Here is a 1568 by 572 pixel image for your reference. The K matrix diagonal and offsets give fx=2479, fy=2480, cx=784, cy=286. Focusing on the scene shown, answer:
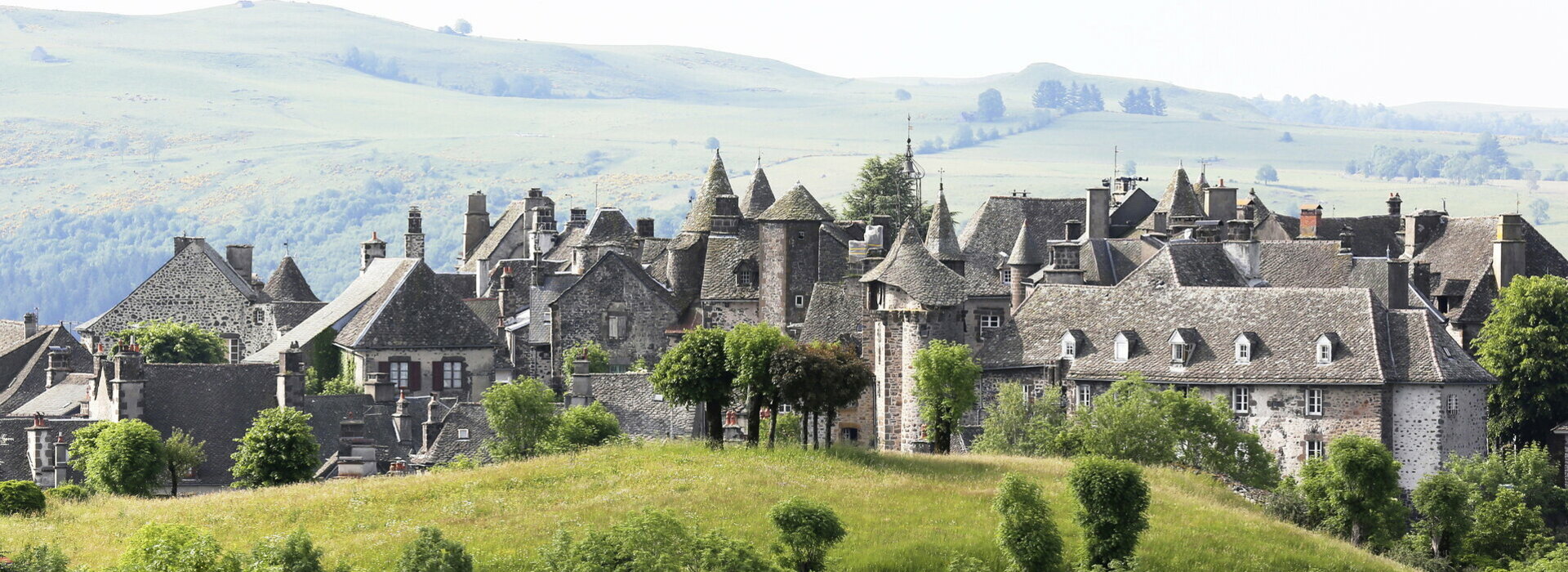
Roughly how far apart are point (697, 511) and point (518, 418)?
27.7 meters

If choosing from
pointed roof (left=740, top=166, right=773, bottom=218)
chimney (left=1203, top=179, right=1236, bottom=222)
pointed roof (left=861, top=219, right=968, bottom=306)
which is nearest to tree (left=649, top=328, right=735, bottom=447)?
pointed roof (left=861, top=219, right=968, bottom=306)

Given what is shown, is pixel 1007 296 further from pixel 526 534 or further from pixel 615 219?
pixel 526 534

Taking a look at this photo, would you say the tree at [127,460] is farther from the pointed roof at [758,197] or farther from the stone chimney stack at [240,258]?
the stone chimney stack at [240,258]

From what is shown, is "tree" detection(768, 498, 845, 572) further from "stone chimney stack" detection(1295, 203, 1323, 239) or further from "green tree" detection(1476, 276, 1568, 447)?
"stone chimney stack" detection(1295, 203, 1323, 239)

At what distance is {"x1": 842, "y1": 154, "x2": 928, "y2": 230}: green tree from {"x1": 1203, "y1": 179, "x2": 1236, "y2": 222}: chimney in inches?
695

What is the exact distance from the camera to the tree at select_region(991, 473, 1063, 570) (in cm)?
6688

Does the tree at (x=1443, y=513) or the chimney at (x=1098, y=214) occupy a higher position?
the chimney at (x=1098, y=214)

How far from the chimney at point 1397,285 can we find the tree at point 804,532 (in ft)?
182

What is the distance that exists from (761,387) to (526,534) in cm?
1471

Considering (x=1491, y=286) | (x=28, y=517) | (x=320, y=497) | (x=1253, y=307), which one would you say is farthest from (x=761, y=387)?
(x=1491, y=286)

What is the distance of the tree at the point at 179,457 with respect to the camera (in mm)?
91938

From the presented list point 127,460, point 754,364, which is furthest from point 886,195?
point 754,364

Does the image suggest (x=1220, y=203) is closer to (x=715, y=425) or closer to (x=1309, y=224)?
(x=1309, y=224)

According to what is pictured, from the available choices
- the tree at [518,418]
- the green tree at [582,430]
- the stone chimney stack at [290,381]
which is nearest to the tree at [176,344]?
the stone chimney stack at [290,381]
